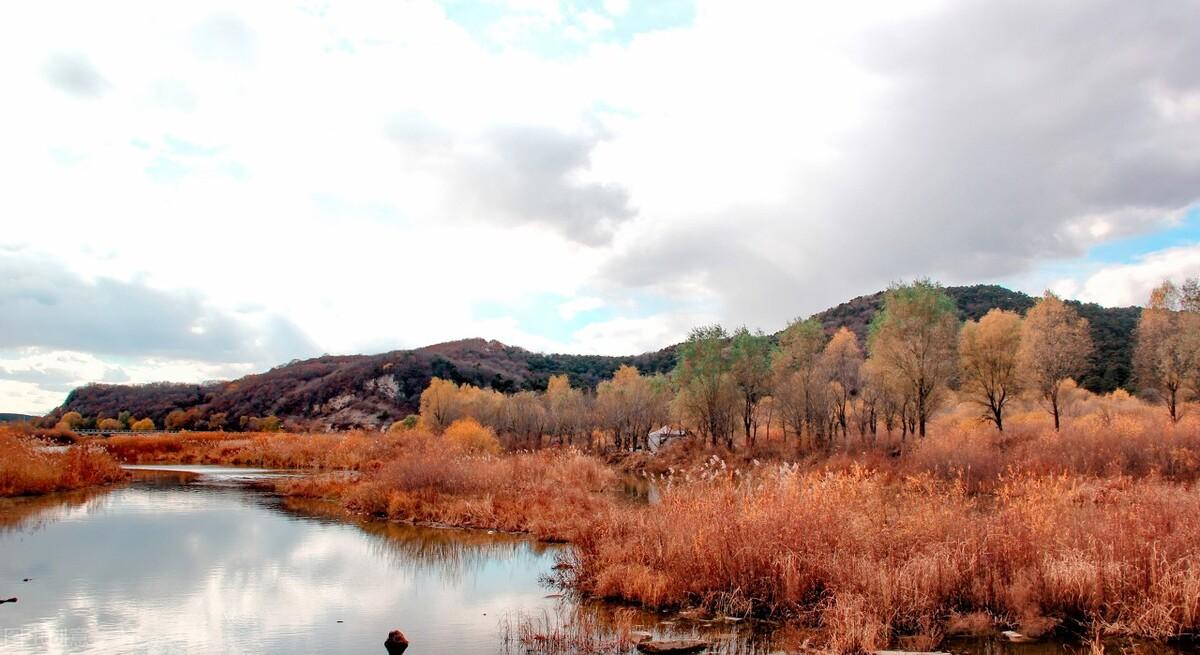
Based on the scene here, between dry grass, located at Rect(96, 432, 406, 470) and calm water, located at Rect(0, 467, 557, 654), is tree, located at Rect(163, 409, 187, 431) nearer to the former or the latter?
dry grass, located at Rect(96, 432, 406, 470)

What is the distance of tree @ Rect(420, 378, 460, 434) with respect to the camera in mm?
84500

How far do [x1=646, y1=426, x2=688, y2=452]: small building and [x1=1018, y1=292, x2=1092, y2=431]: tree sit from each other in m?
32.3

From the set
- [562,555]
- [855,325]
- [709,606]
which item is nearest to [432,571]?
[562,555]

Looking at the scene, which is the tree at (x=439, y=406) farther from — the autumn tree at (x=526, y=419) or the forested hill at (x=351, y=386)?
the forested hill at (x=351, y=386)

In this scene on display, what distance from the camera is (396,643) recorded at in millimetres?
10242

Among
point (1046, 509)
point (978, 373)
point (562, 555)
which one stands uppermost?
point (978, 373)

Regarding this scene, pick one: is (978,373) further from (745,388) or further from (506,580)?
(506,580)

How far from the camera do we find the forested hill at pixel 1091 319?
8144 cm

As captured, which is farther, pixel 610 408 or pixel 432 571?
pixel 610 408

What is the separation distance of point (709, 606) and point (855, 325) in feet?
421

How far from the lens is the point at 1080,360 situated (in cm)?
4700

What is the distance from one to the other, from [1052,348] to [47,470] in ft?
188

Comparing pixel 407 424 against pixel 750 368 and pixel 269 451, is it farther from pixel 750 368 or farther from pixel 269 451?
pixel 750 368

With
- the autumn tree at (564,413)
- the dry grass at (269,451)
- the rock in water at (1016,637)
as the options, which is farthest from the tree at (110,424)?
the rock in water at (1016,637)
